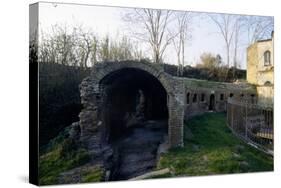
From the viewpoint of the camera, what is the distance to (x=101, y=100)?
8.41 m

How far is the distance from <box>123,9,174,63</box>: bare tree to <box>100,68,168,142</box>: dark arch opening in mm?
506

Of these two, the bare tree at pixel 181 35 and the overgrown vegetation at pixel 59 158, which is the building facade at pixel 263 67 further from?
the overgrown vegetation at pixel 59 158

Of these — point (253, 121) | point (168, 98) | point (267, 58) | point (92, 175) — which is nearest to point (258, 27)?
point (267, 58)

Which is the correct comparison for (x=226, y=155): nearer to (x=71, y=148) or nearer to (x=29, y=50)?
(x=71, y=148)

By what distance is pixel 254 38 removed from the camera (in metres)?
9.42

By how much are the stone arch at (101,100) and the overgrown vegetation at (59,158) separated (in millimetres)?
233

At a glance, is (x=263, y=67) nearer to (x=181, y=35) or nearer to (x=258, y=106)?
(x=258, y=106)

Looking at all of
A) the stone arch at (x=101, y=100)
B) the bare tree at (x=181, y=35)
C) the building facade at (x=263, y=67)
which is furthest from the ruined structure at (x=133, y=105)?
the building facade at (x=263, y=67)

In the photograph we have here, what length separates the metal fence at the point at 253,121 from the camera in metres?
9.43

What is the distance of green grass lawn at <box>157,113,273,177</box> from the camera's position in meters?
8.74

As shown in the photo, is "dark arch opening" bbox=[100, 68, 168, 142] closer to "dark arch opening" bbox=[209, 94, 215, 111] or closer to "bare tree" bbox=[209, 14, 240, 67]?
"dark arch opening" bbox=[209, 94, 215, 111]

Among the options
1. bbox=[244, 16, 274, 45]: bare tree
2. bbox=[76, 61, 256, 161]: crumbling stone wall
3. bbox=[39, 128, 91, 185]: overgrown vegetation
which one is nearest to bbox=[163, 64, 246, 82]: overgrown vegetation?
bbox=[76, 61, 256, 161]: crumbling stone wall

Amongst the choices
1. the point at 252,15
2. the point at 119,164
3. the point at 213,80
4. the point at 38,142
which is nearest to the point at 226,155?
the point at 213,80

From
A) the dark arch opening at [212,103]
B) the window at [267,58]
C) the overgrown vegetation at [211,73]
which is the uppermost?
the window at [267,58]
